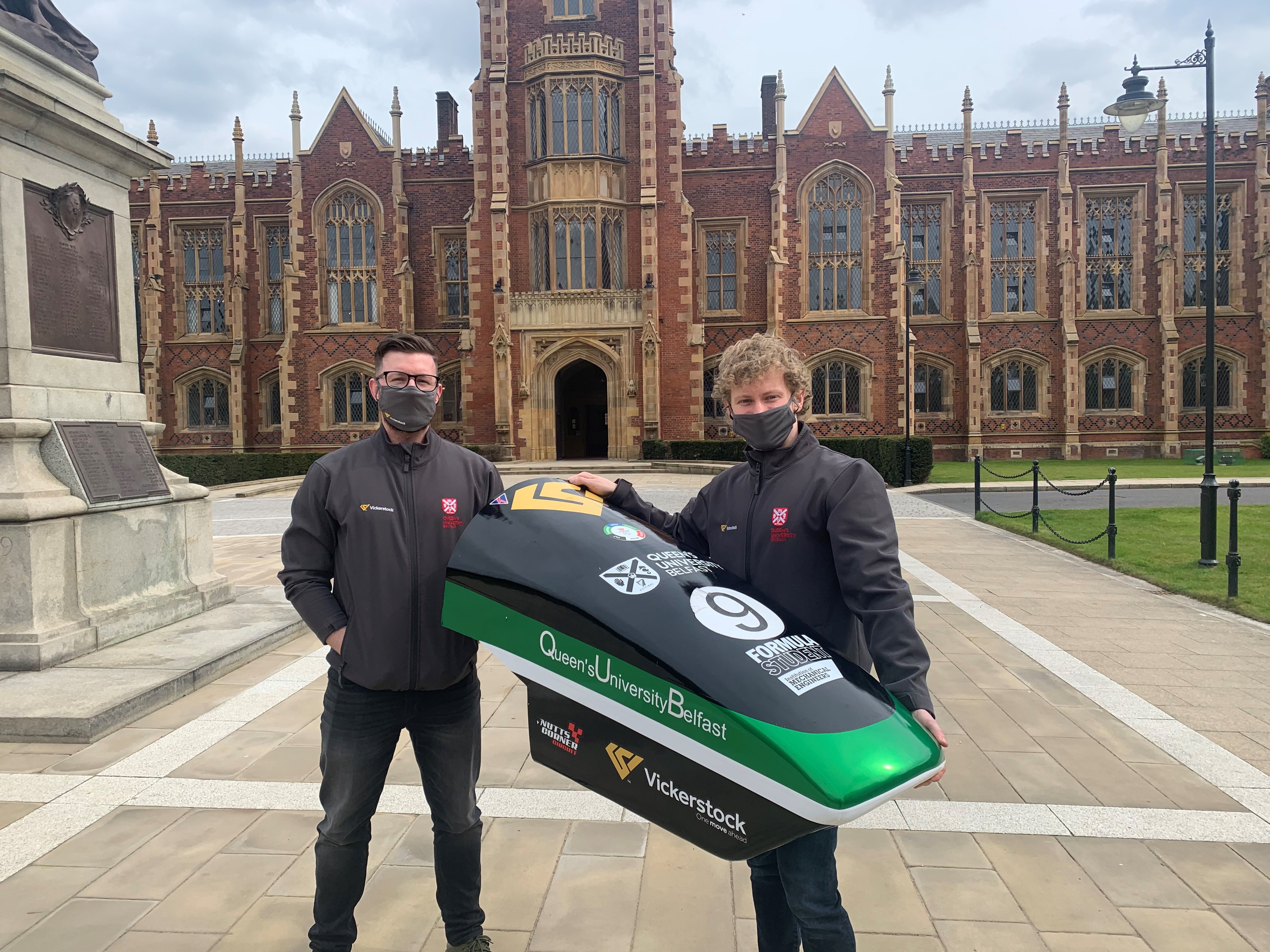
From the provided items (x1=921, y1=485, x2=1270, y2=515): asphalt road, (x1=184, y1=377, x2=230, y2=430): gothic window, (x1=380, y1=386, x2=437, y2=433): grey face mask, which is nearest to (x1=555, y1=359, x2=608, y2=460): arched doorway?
(x1=184, y1=377, x2=230, y2=430): gothic window

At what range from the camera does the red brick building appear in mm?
26281

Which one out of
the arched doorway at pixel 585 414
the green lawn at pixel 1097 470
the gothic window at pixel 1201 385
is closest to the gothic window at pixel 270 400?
the arched doorway at pixel 585 414

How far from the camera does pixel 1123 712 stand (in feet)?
14.8

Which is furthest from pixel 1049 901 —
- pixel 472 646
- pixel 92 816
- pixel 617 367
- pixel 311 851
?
pixel 617 367

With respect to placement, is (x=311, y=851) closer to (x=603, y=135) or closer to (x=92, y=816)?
(x=92, y=816)

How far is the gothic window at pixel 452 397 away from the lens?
1193 inches

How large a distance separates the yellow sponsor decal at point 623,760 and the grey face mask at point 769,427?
0.92 meters

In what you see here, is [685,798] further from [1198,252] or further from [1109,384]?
[1198,252]

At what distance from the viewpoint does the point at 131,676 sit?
15.6ft

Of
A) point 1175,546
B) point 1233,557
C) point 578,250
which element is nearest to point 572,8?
point 578,250

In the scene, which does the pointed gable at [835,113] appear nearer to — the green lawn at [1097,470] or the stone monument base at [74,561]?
the green lawn at [1097,470]

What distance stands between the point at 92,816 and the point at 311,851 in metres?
1.05

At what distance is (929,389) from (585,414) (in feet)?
45.6

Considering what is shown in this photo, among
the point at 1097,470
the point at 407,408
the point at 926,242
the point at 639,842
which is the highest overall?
the point at 926,242
